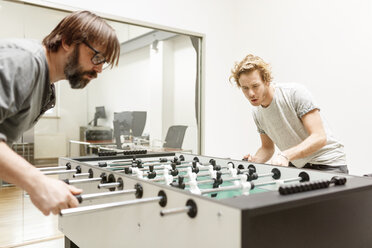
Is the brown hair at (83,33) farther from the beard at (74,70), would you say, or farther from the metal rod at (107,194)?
the metal rod at (107,194)

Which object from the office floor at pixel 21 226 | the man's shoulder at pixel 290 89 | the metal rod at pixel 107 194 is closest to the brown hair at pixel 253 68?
the man's shoulder at pixel 290 89

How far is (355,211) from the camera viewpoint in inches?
47.3

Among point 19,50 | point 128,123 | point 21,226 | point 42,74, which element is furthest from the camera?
point 128,123

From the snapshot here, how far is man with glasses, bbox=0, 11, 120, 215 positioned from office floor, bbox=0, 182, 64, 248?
1.74 metres

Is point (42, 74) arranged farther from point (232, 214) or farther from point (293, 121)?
point (293, 121)

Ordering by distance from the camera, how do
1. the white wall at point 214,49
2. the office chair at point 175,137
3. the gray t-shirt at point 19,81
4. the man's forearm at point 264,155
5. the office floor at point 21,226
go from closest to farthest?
the gray t-shirt at point 19,81 → the man's forearm at point 264,155 → the office floor at point 21,226 → the white wall at point 214,49 → the office chair at point 175,137

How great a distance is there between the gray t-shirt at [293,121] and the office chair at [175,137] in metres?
1.87

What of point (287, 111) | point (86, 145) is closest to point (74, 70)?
point (287, 111)

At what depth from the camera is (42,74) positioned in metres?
1.18

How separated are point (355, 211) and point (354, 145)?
1851 millimetres

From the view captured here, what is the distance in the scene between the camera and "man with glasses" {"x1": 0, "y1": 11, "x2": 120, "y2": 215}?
3.20 ft

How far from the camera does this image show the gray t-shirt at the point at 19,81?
39.6 inches

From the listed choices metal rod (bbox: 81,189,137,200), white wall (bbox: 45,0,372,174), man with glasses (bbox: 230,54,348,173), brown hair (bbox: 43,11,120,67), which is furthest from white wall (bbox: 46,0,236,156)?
metal rod (bbox: 81,189,137,200)

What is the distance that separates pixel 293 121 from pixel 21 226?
2596 millimetres
